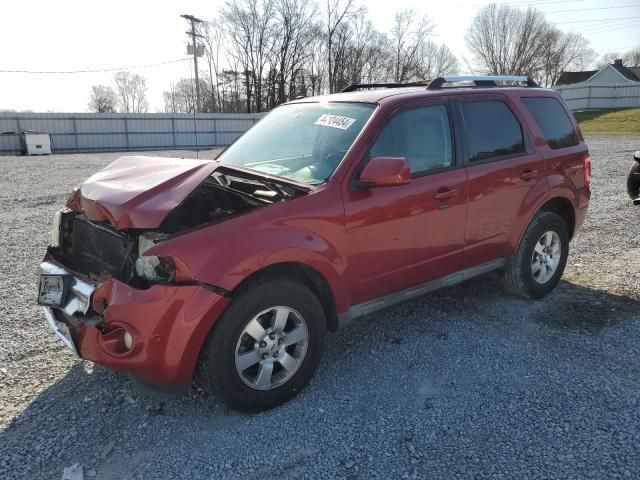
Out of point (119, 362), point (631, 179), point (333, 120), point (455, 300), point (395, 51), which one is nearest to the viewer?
point (119, 362)

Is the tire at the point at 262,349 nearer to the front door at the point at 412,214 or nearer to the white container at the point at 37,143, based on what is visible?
the front door at the point at 412,214

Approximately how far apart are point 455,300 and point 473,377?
139cm

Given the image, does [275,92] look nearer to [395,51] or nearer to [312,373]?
[395,51]

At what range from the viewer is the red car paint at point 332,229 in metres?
2.66

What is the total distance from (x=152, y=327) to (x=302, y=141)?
1872 millimetres

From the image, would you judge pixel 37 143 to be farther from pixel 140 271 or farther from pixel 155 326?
pixel 155 326

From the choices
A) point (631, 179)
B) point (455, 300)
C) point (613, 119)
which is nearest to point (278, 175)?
point (455, 300)

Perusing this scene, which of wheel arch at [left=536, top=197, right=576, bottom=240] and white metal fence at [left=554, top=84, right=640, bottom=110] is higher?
white metal fence at [left=554, top=84, right=640, bottom=110]

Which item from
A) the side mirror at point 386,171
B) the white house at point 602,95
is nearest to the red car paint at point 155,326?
the side mirror at point 386,171

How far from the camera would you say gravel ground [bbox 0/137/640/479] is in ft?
8.55

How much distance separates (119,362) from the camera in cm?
268

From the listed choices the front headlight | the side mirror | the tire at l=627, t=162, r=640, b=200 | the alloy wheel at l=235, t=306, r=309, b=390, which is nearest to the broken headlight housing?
the front headlight

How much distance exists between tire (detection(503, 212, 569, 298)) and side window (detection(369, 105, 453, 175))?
4.16 ft

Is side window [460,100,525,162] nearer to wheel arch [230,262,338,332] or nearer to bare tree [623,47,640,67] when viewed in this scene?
wheel arch [230,262,338,332]
